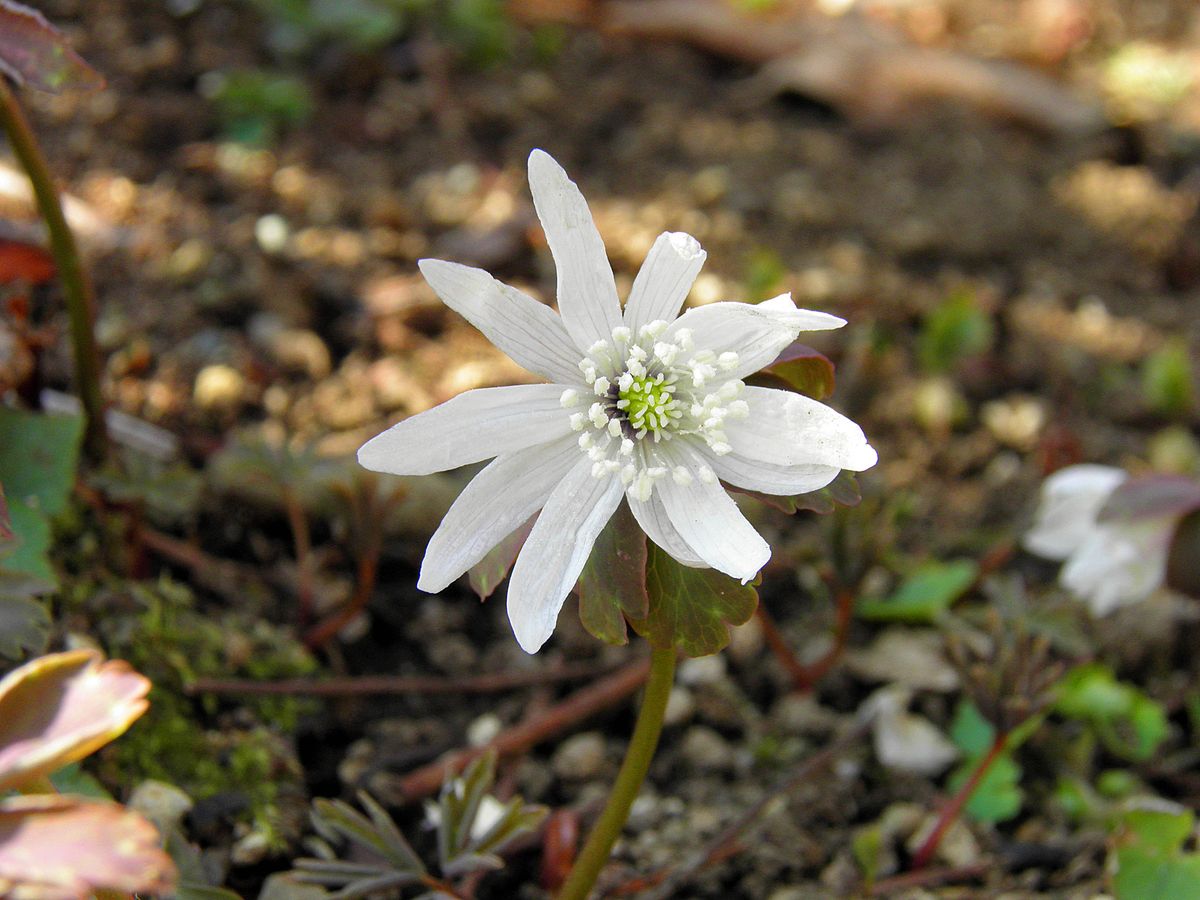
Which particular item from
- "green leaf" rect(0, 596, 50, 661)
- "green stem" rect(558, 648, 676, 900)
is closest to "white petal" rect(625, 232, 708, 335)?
"green stem" rect(558, 648, 676, 900)

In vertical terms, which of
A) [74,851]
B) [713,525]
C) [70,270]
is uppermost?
[70,270]

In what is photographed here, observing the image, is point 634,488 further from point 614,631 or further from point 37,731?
point 37,731

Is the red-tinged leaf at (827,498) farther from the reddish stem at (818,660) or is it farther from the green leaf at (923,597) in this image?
the green leaf at (923,597)

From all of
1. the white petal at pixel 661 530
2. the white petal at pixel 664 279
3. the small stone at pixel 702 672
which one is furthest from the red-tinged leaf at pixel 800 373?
the small stone at pixel 702 672

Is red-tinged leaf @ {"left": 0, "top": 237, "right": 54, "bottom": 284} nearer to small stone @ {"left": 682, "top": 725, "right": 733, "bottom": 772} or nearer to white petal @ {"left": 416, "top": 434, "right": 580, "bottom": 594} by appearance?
white petal @ {"left": 416, "top": 434, "right": 580, "bottom": 594}

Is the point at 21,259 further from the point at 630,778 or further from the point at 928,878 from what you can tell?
the point at 928,878

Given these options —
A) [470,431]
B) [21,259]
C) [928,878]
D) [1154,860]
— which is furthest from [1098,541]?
[21,259]
